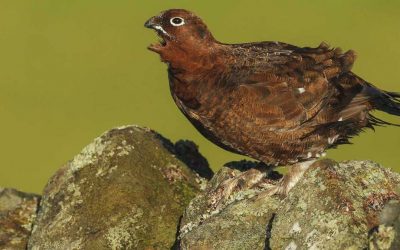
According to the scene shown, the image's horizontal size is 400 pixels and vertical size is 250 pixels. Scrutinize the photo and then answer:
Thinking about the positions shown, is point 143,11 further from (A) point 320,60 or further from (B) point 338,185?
(B) point 338,185

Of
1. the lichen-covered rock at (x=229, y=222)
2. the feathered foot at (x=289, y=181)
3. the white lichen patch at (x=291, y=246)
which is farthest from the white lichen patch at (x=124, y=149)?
the white lichen patch at (x=291, y=246)

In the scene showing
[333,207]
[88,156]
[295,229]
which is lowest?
[295,229]

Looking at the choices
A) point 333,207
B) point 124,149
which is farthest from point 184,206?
point 333,207

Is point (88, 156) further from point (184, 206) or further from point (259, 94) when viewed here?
point (259, 94)

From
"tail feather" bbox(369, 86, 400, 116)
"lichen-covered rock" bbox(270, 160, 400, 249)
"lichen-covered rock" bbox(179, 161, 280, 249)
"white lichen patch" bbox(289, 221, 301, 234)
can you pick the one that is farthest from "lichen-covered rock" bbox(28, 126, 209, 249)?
"tail feather" bbox(369, 86, 400, 116)

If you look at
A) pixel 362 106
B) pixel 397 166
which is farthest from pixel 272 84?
pixel 397 166

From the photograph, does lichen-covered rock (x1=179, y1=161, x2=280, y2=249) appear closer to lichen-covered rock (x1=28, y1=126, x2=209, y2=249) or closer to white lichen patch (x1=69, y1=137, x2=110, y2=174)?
lichen-covered rock (x1=28, y1=126, x2=209, y2=249)
